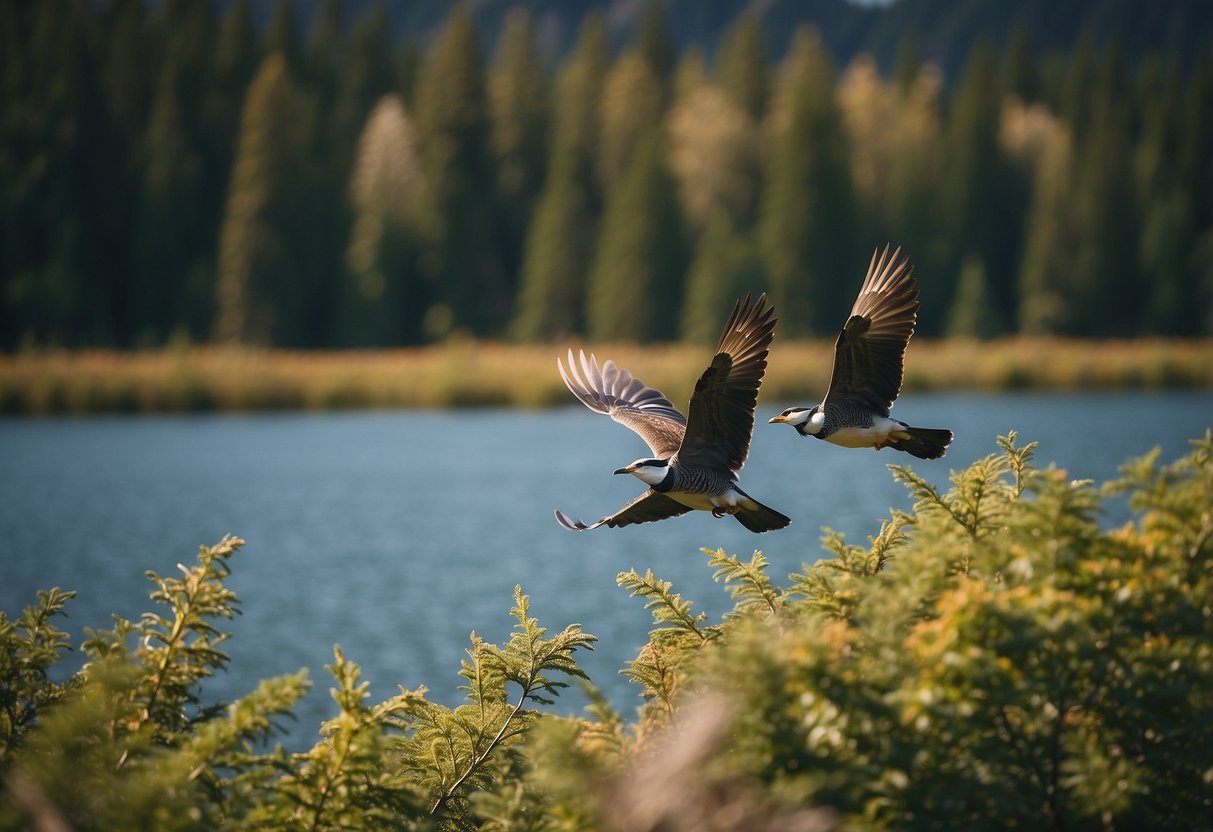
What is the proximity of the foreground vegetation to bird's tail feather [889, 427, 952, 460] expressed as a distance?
9.59 ft

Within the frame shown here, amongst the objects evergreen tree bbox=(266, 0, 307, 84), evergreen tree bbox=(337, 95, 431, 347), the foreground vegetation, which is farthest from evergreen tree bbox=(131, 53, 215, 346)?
the foreground vegetation

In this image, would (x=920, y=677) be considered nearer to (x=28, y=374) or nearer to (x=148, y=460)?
(x=148, y=460)

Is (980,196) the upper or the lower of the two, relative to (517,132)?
lower

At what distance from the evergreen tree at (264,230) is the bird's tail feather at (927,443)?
59026 millimetres

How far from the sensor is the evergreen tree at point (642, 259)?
203 ft

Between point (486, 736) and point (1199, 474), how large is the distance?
2931mm

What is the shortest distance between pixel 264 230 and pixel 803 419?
2380 inches

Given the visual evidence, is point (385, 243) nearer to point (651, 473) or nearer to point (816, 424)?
point (816, 424)

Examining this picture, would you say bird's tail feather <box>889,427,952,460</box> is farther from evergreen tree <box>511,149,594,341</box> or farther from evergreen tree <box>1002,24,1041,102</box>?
evergreen tree <box>1002,24,1041,102</box>

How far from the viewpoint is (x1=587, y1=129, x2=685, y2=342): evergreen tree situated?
6188cm

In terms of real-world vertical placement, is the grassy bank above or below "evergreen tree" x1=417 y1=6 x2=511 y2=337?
below

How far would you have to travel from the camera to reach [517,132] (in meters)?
72.8

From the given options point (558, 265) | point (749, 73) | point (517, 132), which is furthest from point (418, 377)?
point (749, 73)

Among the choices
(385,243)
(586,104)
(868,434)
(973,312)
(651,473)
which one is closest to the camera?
(651,473)
